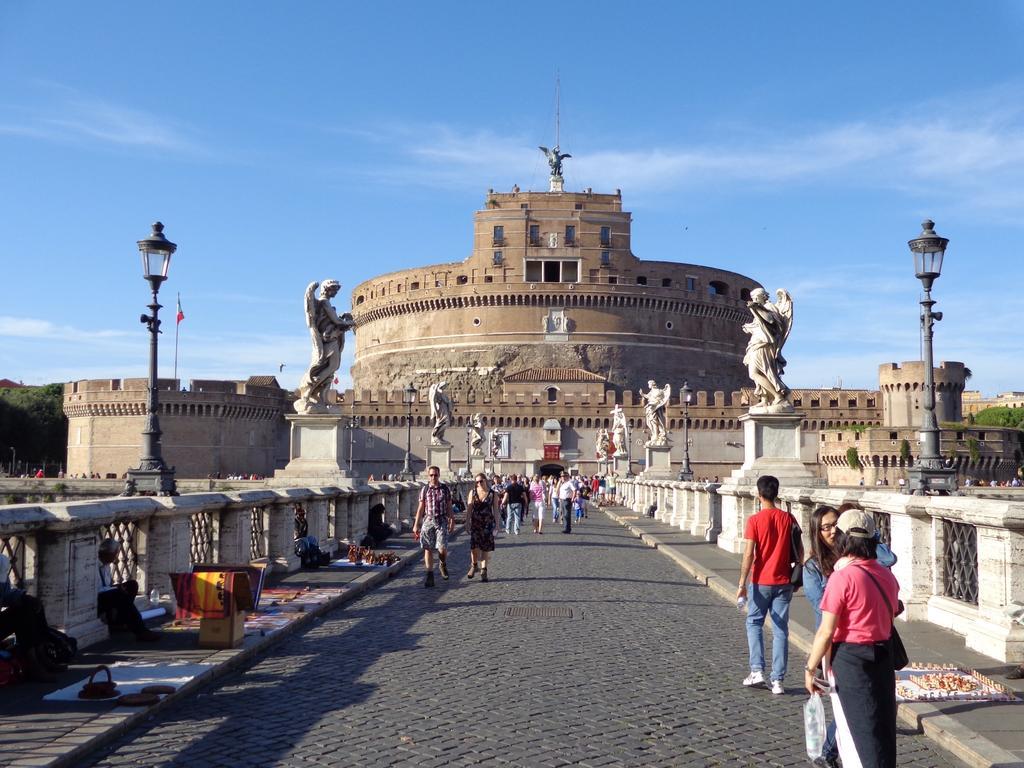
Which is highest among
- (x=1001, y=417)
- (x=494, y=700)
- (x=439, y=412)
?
(x=1001, y=417)

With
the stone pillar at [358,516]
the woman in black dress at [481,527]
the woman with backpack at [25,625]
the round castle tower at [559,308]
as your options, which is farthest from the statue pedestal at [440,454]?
the round castle tower at [559,308]

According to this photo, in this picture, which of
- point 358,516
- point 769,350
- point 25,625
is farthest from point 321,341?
point 25,625

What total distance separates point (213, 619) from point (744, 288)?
90340mm

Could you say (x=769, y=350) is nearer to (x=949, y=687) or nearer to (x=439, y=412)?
(x=949, y=687)

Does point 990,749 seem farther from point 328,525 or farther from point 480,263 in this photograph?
point 480,263

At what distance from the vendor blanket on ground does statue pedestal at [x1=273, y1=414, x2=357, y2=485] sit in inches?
376

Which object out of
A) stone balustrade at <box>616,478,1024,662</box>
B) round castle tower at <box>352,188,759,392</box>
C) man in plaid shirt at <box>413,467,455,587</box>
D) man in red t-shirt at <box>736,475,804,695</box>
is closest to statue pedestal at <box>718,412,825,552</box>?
stone balustrade at <box>616,478,1024,662</box>

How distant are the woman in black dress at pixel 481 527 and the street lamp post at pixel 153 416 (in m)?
3.32

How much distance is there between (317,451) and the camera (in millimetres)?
14773

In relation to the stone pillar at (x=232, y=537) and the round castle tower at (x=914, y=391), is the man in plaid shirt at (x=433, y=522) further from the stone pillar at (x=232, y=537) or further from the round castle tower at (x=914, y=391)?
the round castle tower at (x=914, y=391)

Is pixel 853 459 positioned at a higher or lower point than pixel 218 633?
higher

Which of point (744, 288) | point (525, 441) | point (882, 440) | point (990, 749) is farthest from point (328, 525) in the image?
point (744, 288)

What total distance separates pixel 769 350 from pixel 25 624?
10.2 metres

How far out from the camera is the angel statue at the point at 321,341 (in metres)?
14.3
